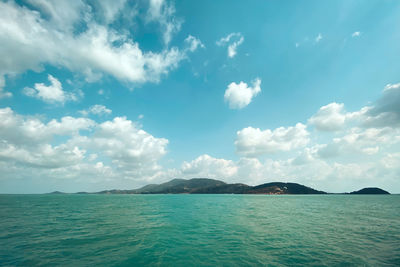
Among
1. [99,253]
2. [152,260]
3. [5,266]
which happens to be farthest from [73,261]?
[152,260]

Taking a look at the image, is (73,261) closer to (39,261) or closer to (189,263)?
(39,261)

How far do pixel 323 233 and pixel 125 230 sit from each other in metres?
34.3

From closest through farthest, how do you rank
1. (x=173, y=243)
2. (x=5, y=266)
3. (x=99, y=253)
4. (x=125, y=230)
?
(x=5, y=266)
(x=99, y=253)
(x=173, y=243)
(x=125, y=230)

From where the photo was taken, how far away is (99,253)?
19.7 meters

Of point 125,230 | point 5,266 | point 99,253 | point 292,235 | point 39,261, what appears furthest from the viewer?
point 125,230

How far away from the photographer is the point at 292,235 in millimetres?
27469

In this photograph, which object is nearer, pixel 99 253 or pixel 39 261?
pixel 39 261

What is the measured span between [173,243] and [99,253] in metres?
9.04

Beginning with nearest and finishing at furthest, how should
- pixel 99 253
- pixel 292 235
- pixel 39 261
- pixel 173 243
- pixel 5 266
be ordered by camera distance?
pixel 5 266, pixel 39 261, pixel 99 253, pixel 173 243, pixel 292 235

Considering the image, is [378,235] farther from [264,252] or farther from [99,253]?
[99,253]

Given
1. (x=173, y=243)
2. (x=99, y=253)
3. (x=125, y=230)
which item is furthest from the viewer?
(x=125, y=230)

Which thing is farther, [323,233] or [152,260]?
[323,233]

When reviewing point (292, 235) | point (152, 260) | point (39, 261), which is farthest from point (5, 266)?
point (292, 235)

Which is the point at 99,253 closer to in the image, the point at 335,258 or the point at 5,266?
the point at 5,266
